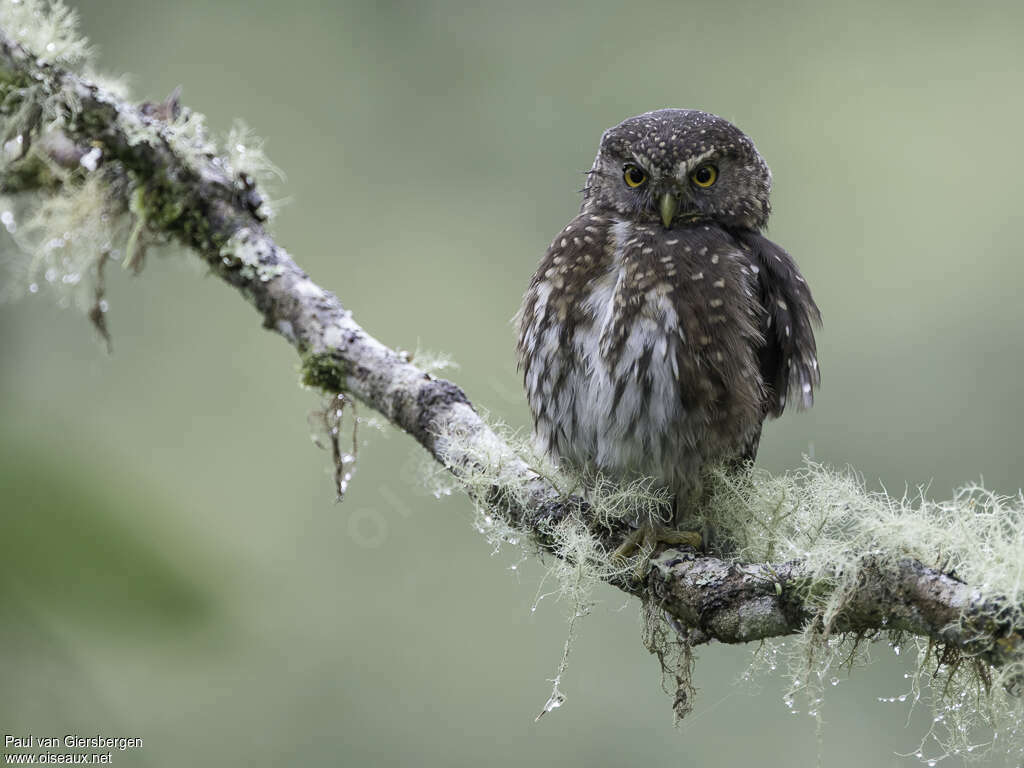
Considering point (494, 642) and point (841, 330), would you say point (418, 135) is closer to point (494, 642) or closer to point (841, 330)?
point (841, 330)

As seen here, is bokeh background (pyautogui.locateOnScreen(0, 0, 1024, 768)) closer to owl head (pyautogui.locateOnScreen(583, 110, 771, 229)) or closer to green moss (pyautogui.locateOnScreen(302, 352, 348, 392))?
green moss (pyautogui.locateOnScreen(302, 352, 348, 392))

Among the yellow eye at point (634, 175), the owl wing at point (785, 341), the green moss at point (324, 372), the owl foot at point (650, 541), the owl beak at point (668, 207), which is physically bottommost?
the owl foot at point (650, 541)

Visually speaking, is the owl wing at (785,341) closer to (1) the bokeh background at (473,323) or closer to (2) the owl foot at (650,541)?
(2) the owl foot at (650,541)

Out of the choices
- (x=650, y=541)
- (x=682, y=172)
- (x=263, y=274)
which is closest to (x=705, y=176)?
(x=682, y=172)

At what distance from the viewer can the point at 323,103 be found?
23.1 ft

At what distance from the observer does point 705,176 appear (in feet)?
8.75

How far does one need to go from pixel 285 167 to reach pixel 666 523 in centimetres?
485

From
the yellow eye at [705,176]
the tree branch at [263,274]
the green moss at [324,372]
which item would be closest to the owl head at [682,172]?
the yellow eye at [705,176]

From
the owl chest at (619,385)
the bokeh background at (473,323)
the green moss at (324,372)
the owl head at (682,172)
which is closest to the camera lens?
the owl chest at (619,385)

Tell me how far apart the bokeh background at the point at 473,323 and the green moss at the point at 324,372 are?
2.19ft

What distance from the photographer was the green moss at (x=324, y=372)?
8.24 ft

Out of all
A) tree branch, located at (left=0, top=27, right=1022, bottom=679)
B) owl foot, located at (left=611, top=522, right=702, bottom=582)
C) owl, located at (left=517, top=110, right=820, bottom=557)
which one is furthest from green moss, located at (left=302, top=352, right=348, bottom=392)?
owl foot, located at (left=611, top=522, right=702, bottom=582)

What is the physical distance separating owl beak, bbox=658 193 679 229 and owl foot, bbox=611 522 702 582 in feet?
2.51

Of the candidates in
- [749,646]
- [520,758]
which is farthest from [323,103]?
[749,646]
